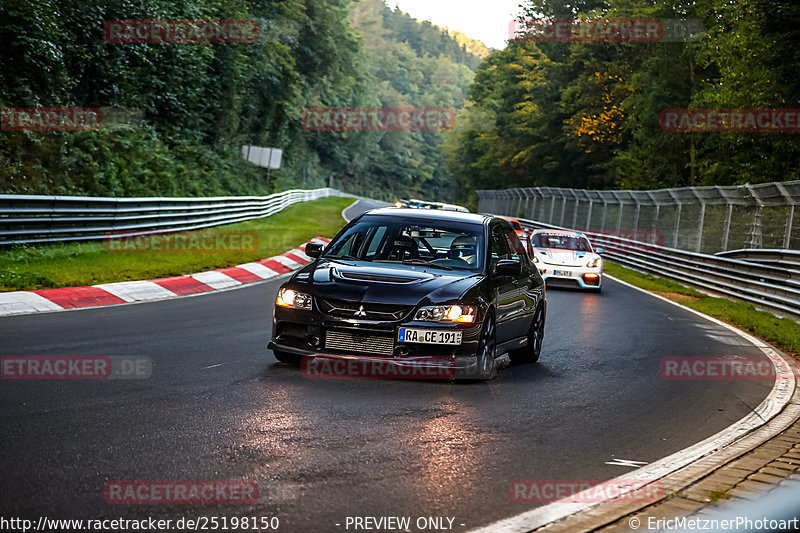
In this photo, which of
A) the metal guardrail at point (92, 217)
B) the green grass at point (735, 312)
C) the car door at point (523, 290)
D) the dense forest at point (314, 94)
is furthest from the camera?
the dense forest at point (314, 94)

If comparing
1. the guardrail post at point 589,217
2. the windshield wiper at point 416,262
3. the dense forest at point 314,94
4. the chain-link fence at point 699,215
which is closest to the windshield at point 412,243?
the windshield wiper at point 416,262

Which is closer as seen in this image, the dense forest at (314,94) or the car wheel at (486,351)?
the car wheel at (486,351)

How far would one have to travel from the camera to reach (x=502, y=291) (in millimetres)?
9078

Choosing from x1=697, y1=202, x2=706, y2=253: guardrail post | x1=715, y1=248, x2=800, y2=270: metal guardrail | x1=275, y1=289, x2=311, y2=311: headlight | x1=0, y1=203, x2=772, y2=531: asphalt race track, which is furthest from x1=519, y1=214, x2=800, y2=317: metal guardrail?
x1=275, y1=289, x2=311, y2=311: headlight

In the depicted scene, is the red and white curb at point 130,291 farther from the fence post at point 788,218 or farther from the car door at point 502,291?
the fence post at point 788,218

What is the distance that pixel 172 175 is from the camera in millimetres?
32625

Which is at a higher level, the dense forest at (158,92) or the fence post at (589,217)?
the dense forest at (158,92)

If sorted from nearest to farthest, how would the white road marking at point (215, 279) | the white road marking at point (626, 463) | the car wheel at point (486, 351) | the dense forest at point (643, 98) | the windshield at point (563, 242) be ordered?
the white road marking at point (626, 463)
the car wheel at point (486, 351)
the white road marking at point (215, 279)
the windshield at point (563, 242)
the dense forest at point (643, 98)

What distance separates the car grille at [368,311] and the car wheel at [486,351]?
0.81 meters

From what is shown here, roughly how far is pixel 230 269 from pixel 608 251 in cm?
2165

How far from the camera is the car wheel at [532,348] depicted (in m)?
10.1

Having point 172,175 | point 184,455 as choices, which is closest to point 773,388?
point 184,455

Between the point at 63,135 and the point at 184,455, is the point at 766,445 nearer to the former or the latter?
the point at 184,455

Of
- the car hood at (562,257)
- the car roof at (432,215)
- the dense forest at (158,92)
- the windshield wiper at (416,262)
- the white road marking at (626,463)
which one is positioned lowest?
the white road marking at (626,463)
